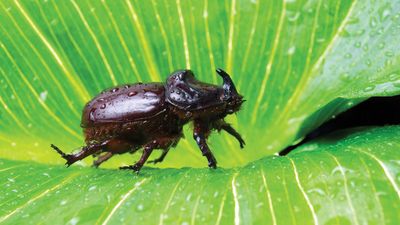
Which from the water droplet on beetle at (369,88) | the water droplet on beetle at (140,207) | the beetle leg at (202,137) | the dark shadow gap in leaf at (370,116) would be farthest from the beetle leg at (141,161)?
the dark shadow gap in leaf at (370,116)

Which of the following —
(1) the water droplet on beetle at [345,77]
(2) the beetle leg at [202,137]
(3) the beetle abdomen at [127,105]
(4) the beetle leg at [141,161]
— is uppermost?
(3) the beetle abdomen at [127,105]

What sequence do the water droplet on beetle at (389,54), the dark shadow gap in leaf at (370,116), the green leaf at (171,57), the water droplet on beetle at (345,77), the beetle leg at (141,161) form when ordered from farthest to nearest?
1. the dark shadow gap in leaf at (370,116)
2. the green leaf at (171,57)
3. the water droplet on beetle at (345,77)
4. the water droplet on beetle at (389,54)
5. the beetle leg at (141,161)

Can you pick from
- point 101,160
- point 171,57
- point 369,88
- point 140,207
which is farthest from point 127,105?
point 369,88

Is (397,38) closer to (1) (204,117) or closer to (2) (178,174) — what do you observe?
(1) (204,117)

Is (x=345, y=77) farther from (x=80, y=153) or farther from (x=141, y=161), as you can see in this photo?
(x=80, y=153)

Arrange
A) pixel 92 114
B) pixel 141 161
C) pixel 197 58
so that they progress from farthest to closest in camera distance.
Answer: pixel 197 58 < pixel 92 114 < pixel 141 161

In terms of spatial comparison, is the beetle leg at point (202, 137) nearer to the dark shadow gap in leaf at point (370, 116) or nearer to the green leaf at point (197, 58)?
the green leaf at point (197, 58)

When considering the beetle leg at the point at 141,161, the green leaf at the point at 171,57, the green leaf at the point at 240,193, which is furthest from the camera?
the green leaf at the point at 171,57
